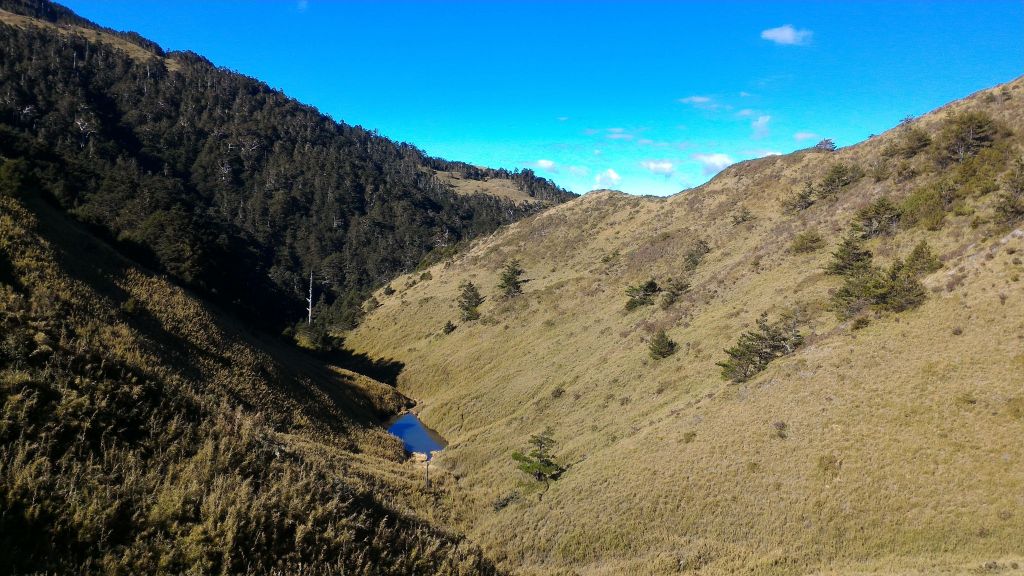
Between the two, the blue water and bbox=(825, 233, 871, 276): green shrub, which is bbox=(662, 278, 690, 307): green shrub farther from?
the blue water

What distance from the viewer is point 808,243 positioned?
116 feet

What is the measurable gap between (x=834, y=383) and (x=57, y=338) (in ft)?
94.4

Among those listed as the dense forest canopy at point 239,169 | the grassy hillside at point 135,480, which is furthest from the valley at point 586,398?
the dense forest canopy at point 239,169

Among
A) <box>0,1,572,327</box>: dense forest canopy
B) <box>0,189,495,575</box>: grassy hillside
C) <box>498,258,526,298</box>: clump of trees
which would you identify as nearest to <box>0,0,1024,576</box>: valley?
<box>0,189,495,575</box>: grassy hillside

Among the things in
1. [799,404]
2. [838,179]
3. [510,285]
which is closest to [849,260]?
[799,404]

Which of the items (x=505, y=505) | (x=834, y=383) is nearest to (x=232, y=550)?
(x=505, y=505)

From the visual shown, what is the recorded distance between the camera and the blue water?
3597 cm

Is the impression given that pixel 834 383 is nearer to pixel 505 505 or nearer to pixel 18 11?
pixel 505 505

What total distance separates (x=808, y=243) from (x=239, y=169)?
171m

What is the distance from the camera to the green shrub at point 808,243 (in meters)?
35.1

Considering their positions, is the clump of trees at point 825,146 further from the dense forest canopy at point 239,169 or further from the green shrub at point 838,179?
the dense forest canopy at point 239,169

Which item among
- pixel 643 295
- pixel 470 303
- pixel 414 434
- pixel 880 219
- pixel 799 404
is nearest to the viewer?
pixel 799 404

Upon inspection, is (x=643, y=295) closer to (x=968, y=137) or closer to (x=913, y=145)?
(x=968, y=137)

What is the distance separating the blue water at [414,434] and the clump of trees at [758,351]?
76.0 feet
